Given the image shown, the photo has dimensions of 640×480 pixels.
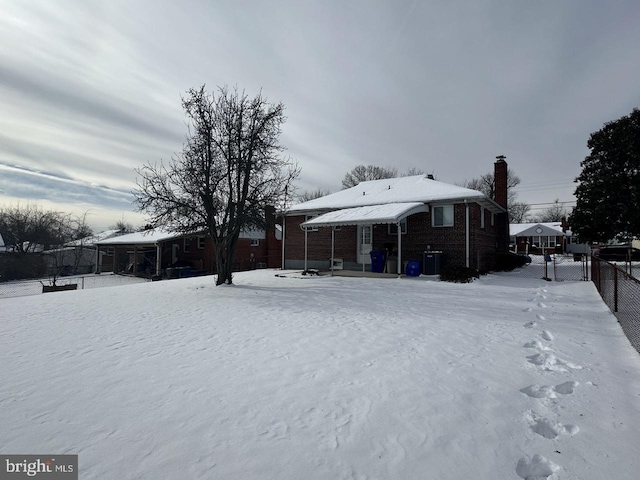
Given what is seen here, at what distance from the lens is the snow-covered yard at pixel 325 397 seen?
2.58m

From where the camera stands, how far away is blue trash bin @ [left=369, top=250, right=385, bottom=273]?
57.1 feet

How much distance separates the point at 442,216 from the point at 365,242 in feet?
15.0

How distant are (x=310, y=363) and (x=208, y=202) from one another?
10.5 meters

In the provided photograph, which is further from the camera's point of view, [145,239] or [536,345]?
[145,239]

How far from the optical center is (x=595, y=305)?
8992 millimetres

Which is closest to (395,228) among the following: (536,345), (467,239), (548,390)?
(467,239)

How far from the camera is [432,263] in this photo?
15945mm

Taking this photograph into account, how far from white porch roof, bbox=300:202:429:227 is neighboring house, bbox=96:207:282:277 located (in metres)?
10.2

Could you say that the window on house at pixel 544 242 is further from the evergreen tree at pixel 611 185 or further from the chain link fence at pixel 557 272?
the evergreen tree at pixel 611 185

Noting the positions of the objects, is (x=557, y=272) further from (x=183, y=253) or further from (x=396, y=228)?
(x=183, y=253)

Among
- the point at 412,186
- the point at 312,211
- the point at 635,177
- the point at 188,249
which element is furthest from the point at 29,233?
the point at 635,177

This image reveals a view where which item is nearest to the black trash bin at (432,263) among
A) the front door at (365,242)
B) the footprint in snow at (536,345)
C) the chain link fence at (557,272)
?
the front door at (365,242)

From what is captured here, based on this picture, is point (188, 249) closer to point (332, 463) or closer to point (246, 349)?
point (246, 349)

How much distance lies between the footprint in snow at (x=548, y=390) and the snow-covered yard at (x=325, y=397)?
2 cm
